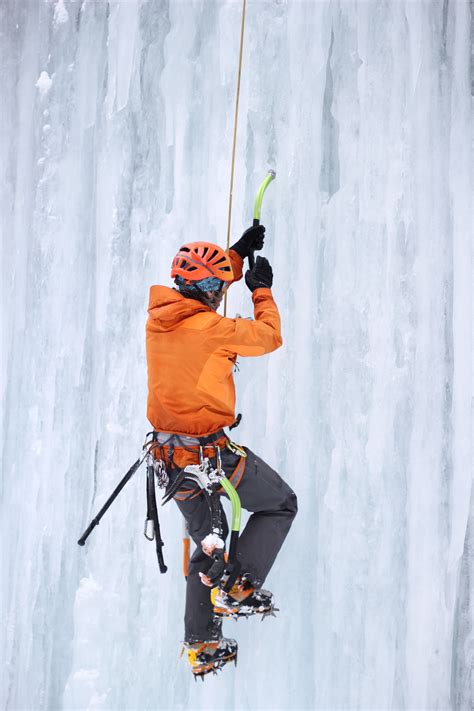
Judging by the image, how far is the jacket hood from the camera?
2494 millimetres

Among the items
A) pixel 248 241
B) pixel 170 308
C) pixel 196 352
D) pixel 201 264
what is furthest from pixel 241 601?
pixel 248 241

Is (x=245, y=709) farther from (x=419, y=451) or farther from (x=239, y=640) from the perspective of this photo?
(x=419, y=451)

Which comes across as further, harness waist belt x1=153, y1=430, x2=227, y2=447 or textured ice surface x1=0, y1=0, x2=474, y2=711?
textured ice surface x1=0, y1=0, x2=474, y2=711

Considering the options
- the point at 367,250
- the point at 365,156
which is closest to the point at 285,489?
the point at 367,250

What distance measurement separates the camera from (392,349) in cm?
327

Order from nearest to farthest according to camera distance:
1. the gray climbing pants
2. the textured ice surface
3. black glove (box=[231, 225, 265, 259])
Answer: the gray climbing pants, black glove (box=[231, 225, 265, 259]), the textured ice surface

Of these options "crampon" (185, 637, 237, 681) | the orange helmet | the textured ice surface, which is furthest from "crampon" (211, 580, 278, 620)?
the orange helmet

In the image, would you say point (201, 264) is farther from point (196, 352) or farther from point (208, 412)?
point (208, 412)

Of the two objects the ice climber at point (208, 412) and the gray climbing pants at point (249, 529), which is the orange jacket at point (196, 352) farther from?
the gray climbing pants at point (249, 529)

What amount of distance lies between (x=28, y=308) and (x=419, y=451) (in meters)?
1.72

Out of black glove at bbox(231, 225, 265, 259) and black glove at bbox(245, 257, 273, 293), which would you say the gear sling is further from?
black glove at bbox(231, 225, 265, 259)

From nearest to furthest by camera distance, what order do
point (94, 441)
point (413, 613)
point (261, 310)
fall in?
point (261, 310), point (413, 613), point (94, 441)

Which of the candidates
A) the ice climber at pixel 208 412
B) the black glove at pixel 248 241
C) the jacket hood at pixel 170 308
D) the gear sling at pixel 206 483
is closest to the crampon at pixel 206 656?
the ice climber at pixel 208 412

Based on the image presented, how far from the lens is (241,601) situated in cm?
259
